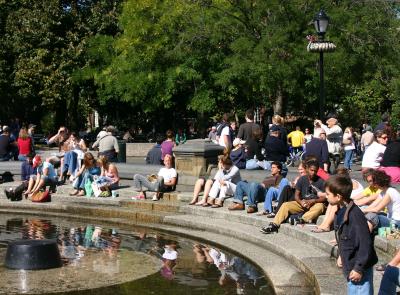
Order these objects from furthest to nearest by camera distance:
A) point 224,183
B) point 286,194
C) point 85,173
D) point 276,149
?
point 85,173 → point 276,149 → point 224,183 → point 286,194

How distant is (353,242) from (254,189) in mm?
7559

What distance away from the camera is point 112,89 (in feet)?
127

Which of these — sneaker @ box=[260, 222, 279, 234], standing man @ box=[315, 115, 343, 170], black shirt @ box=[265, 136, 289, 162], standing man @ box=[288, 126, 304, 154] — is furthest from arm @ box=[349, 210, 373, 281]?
standing man @ box=[288, 126, 304, 154]

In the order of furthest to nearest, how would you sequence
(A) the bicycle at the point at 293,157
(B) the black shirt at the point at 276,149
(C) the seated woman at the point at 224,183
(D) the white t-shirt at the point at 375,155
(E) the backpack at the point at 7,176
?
(A) the bicycle at the point at 293,157
(E) the backpack at the point at 7,176
(B) the black shirt at the point at 276,149
(C) the seated woman at the point at 224,183
(D) the white t-shirt at the point at 375,155

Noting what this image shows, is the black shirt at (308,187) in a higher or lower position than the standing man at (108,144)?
lower

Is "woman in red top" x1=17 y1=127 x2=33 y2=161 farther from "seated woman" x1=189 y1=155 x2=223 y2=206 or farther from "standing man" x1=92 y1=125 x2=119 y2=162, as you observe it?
"seated woman" x1=189 y1=155 x2=223 y2=206

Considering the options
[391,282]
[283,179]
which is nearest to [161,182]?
[283,179]

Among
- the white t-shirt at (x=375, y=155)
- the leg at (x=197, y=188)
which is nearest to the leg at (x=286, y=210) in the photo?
the white t-shirt at (x=375, y=155)

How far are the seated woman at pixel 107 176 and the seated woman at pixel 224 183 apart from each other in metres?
3.52

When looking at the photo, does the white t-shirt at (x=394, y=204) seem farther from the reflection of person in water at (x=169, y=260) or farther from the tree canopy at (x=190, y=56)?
the tree canopy at (x=190, y=56)

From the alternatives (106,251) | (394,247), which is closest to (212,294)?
(394,247)

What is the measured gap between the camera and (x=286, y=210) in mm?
12008

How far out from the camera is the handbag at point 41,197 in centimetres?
1748

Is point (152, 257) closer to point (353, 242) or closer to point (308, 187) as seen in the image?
point (308, 187)
